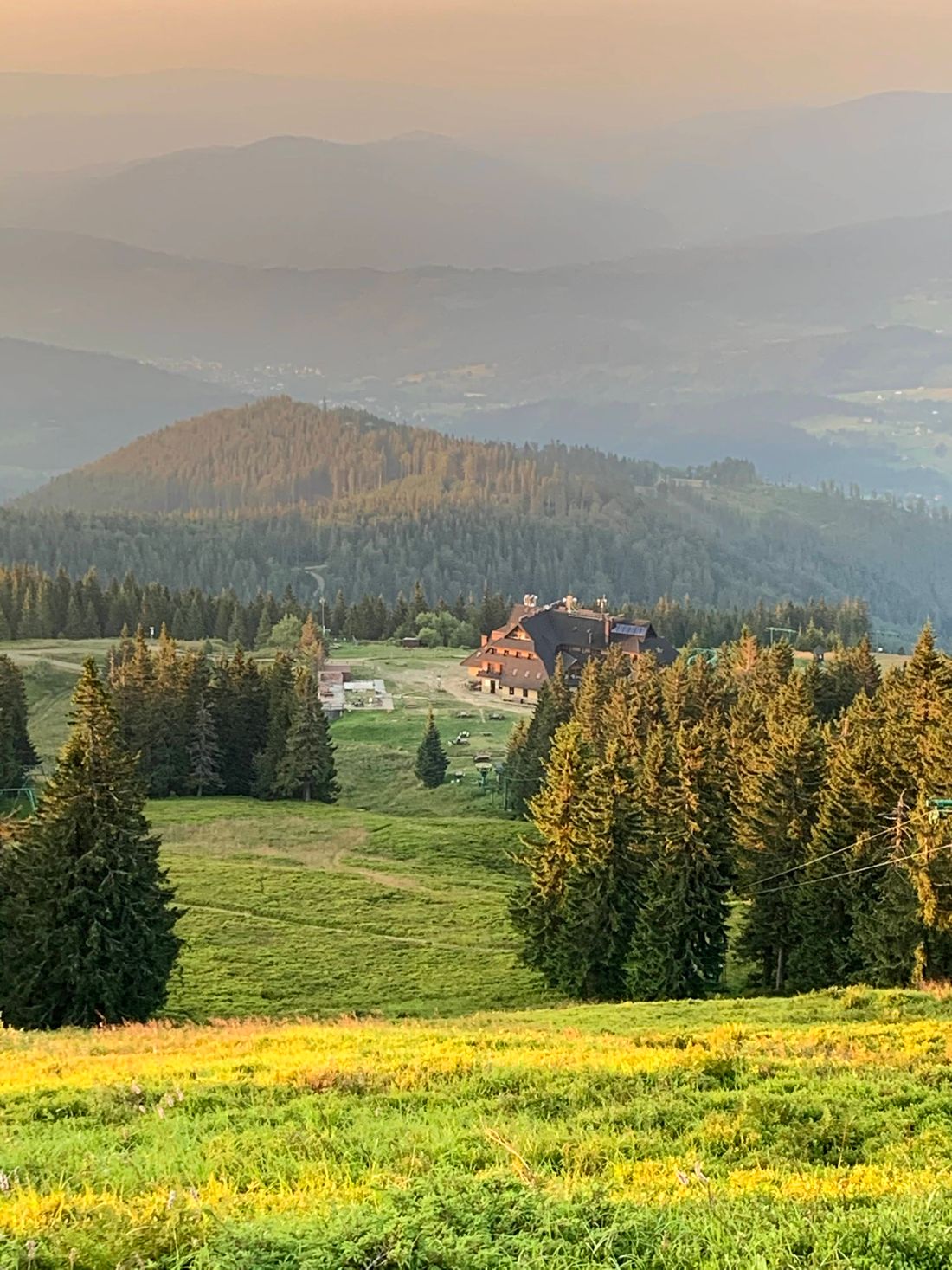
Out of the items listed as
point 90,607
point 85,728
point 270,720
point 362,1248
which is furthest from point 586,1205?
point 90,607

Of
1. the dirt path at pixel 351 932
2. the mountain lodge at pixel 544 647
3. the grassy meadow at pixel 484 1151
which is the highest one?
the mountain lodge at pixel 544 647

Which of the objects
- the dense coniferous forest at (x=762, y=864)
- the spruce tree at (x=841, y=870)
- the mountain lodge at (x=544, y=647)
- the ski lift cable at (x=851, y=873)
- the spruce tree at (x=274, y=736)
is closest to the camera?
the ski lift cable at (x=851, y=873)

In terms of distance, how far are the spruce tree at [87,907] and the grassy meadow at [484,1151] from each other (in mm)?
9926

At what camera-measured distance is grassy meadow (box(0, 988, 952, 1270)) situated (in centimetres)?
866

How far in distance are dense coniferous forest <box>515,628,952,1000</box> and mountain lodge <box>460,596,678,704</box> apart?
3034 inches

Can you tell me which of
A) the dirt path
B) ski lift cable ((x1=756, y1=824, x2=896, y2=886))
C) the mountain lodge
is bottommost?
the dirt path

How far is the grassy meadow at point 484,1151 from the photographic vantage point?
8.66 meters

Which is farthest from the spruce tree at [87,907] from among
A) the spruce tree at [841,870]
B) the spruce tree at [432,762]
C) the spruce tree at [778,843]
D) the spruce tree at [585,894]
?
the spruce tree at [432,762]

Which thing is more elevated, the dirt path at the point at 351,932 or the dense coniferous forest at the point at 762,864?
the dense coniferous forest at the point at 762,864

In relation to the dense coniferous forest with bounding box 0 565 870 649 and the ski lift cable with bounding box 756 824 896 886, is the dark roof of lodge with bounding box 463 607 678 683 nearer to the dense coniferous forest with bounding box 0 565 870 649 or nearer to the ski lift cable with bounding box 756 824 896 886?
the dense coniferous forest with bounding box 0 565 870 649

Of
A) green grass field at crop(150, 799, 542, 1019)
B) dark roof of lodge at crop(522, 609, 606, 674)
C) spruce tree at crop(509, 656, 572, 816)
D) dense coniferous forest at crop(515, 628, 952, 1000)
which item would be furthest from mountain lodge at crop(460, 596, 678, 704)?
dense coniferous forest at crop(515, 628, 952, 1000)

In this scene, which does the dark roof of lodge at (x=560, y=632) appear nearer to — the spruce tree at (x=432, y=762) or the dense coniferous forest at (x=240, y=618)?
the dense coniferous forest at (x=240, y=618)

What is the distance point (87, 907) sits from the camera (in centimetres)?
3247

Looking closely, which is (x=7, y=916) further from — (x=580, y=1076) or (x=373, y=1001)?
(x=580, y=1076)
